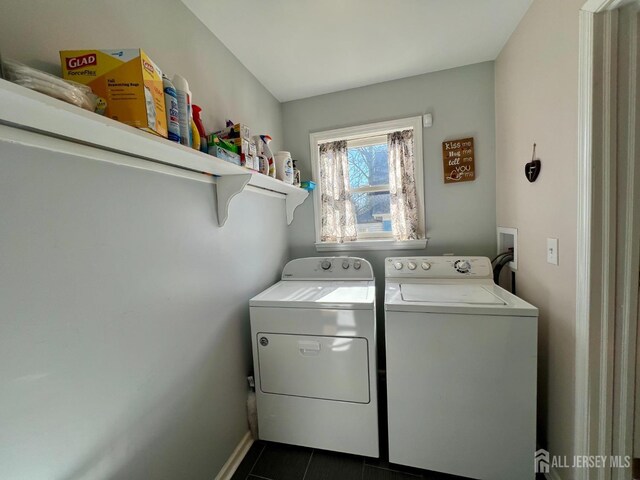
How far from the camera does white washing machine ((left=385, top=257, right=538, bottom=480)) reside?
3.90 ft

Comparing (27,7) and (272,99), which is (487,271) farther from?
(27,7)

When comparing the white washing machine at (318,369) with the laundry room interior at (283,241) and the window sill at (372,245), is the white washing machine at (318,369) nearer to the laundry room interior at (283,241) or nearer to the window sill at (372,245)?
the laundry room interior at (283,241)

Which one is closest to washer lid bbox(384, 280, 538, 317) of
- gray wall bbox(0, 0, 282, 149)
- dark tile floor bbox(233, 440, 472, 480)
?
dark tile floor bbox(233, 440, 472, 480)

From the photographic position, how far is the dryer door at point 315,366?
1.38m

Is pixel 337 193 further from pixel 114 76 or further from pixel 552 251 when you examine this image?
pixel 114 76

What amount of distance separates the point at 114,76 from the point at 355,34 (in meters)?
1.36

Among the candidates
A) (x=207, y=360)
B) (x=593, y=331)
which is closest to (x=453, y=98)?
(x=593, y=331)

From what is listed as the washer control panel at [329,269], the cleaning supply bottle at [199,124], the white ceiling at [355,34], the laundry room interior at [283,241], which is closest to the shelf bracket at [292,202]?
the laundry room interior at [283,241]

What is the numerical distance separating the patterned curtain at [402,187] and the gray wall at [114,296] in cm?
131

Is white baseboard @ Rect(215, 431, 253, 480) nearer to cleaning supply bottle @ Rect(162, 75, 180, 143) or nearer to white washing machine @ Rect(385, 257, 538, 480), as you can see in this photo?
white washing machine @ Rect(385, 257, 538, 480)

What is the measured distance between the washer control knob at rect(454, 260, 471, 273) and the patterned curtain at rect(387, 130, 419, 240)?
1.21 feet

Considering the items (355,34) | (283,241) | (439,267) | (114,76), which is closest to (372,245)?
(439,267)

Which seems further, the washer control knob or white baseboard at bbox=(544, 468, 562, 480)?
the washer control knob

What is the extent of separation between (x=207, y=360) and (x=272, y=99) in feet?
6.71
